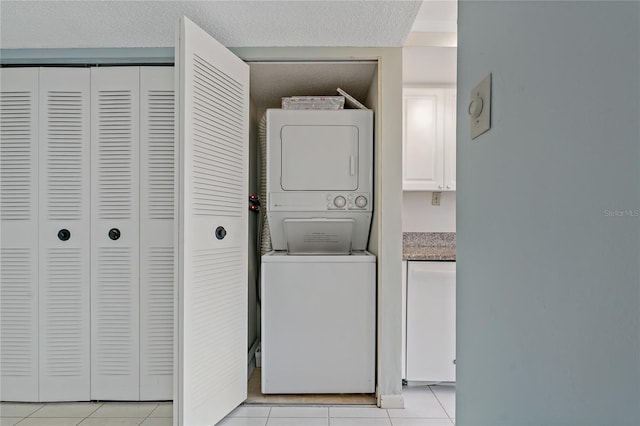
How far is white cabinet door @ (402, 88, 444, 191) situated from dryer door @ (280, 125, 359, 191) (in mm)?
546

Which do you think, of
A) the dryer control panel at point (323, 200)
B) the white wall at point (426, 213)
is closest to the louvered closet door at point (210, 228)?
the dryer control panel at point (323, 200)

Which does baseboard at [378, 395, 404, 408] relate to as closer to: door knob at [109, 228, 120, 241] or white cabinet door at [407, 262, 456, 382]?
white cabinet door at [407, 262, 456, 382]

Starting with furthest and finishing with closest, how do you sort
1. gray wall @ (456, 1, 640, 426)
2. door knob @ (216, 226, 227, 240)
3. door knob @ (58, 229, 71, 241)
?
door knob @ (58, 229, 71, 241)
door knob @ (216, 226, 227, 240)
gray wall @ (456, 1, 640, 426)

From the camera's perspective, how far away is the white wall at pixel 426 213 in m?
3.12

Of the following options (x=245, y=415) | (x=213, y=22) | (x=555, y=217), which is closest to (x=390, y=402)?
(x=245, y=415)

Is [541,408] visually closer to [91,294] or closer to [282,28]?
[282,28]

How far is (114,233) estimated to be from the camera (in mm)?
2213

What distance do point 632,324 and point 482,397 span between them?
0.56 m

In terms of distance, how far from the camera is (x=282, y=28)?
202 centimetres

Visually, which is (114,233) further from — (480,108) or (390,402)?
(480,108)

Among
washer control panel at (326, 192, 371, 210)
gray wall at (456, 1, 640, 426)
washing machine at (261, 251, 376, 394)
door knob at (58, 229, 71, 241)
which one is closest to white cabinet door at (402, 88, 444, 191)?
washer control panel at (326, 192, 371, 210)

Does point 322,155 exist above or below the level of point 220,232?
above

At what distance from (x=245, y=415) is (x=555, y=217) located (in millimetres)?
2125

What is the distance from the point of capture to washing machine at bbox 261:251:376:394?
7.58 ft
